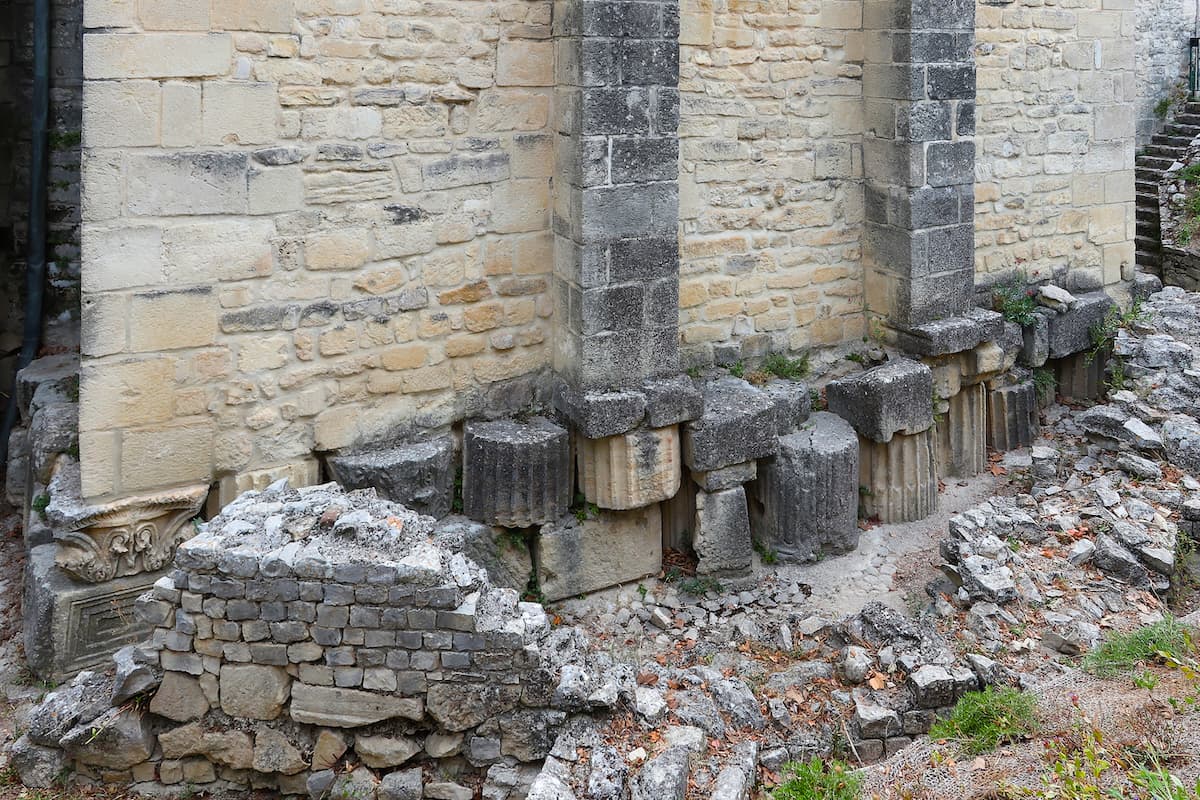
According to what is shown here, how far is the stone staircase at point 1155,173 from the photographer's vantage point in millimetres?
12539

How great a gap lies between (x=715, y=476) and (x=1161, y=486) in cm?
273

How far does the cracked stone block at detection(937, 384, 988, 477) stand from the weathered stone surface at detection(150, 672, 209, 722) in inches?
200

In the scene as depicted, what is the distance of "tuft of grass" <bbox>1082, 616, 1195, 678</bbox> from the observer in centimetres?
483

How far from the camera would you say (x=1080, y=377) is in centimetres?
862

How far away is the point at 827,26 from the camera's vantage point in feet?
23.4

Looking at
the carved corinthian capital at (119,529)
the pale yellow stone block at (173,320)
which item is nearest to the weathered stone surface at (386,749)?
the carved corinthian capital at (119,529)

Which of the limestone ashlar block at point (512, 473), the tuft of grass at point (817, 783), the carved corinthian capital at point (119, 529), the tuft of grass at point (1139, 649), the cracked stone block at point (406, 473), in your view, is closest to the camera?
the tuft of grass at point (817, 783)

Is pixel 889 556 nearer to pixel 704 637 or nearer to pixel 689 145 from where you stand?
pixel 704 637

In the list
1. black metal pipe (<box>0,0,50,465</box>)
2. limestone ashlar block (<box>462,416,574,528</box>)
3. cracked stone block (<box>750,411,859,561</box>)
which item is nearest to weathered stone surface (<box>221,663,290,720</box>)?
limestone ashlar block (<box>462,416,574,528</box>)

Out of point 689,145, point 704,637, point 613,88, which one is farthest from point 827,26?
point 704,637

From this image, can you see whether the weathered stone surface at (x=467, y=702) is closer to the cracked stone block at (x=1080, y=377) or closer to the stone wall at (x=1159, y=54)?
the cracked stone block at (x=1080, y=377)

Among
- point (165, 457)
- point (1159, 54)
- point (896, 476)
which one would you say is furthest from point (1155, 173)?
point (165, 457)

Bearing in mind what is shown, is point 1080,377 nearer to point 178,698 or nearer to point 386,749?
point 386,749

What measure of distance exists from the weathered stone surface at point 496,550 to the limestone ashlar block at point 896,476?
232 cm
